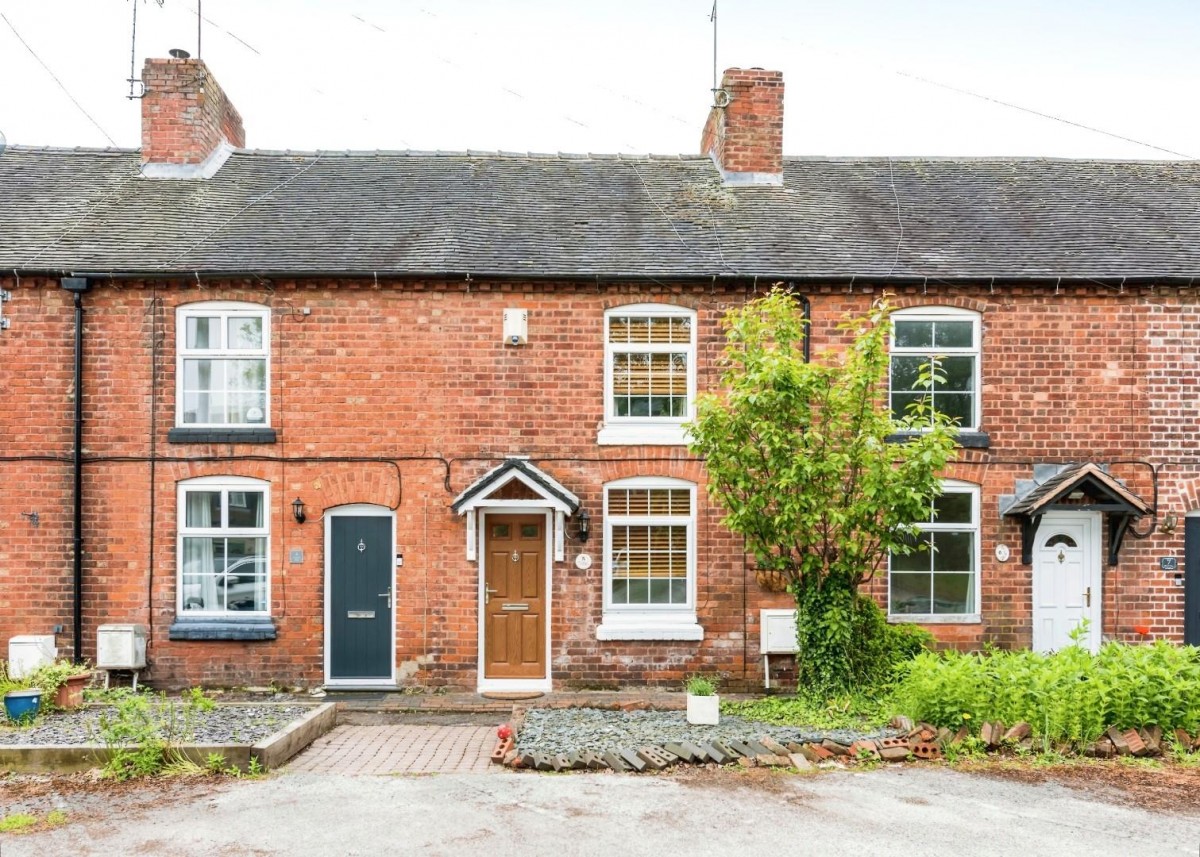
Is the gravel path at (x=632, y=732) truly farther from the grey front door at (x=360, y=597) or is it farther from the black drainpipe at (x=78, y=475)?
the black drainpipe at (x=78, y=475)

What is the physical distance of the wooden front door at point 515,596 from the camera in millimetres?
11727

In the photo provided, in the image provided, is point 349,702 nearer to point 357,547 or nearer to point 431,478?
point 357,547

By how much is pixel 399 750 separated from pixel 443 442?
13.4 ft

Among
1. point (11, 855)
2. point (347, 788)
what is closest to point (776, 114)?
point (347, 788)

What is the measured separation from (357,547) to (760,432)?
5608 mm

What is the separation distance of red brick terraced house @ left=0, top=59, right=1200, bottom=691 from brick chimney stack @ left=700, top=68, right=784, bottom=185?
2.71 metres

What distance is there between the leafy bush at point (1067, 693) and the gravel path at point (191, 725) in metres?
6.52

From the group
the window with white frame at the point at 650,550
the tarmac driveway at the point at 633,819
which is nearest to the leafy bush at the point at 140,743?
the tarmac driveway at the point at 633,819

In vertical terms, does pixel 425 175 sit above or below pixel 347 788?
above

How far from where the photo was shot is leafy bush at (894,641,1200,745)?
830cm

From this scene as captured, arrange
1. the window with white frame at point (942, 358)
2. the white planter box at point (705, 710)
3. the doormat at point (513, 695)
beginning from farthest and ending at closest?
the window with white frame at point (942, 358) → the doormat at point (513, 695) → the white planter box at point (705, 710)

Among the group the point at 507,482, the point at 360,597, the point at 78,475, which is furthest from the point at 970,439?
the point at 78,475

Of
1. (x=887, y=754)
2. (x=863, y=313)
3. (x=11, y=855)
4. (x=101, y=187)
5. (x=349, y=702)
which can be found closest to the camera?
(x=11, y=855)

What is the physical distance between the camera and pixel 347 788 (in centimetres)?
762
